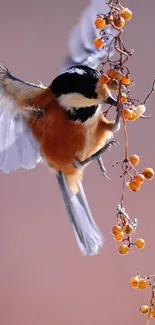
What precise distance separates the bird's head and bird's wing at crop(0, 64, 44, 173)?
7 centimetres

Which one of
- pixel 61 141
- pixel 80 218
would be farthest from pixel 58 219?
pixel 61 141

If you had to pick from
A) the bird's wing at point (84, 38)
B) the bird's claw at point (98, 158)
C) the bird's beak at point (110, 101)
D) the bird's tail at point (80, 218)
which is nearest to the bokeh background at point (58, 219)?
the bird's tail at point (80, 218)

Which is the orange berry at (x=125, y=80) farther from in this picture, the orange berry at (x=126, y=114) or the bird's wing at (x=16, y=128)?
the bird's wing at (x=16, y=128)

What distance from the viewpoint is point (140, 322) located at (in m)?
1.85

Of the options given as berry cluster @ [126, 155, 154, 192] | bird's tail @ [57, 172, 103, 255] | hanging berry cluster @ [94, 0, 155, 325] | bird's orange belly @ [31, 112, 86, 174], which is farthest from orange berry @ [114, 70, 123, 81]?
bird's tail @ [57, 172, 103, 255]

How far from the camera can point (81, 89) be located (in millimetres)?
855

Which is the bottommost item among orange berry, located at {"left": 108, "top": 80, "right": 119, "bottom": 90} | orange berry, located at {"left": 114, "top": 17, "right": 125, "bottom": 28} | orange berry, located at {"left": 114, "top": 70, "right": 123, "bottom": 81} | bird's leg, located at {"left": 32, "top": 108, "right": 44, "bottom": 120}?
bird's leg, located at {"left": 32, "top": 108, "right": 44, "bottom": 120}

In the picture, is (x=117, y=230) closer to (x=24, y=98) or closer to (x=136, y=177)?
(x=136, y=177)

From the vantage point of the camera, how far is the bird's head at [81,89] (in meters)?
0.82

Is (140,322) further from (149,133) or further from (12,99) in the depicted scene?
(12,99)

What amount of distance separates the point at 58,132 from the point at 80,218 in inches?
8.0

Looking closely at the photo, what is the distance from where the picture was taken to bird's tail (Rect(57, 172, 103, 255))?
3.51 feet

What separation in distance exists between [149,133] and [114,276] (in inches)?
18.6

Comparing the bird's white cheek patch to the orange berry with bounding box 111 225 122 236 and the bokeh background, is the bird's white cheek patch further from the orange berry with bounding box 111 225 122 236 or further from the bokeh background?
the bokeh background
